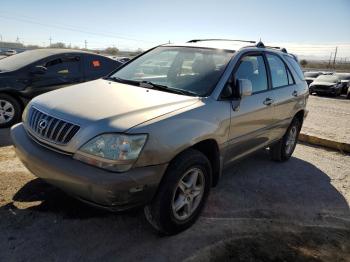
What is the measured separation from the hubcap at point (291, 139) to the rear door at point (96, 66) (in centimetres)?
408

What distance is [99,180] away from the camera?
264 centimetres

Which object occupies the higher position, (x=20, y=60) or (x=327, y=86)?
(x=20, y=60)

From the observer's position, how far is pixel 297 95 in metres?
5.51

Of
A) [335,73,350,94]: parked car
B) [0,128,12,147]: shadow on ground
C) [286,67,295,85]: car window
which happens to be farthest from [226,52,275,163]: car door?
[335,73,350,94]: parked car

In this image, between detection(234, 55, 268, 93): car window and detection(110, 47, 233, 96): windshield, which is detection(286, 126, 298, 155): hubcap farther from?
detection(110, 47, 233, 96): windshield

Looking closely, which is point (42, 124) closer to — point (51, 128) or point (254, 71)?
point (51, 128)

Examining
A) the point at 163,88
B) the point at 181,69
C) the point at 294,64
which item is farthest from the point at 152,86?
the point at 294,64

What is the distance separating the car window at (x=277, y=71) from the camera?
4887 mm

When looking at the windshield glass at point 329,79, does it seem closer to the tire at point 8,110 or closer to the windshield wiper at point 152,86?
the tire at point 8,110

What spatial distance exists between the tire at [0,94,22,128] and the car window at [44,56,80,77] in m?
0.85

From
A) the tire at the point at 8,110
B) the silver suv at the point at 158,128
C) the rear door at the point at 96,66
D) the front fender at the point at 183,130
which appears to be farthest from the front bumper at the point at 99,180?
the rear door at the point at 96,66

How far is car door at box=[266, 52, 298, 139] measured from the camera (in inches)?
191

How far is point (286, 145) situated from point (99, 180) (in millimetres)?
3930

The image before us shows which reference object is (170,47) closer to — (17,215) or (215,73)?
(215,73)
